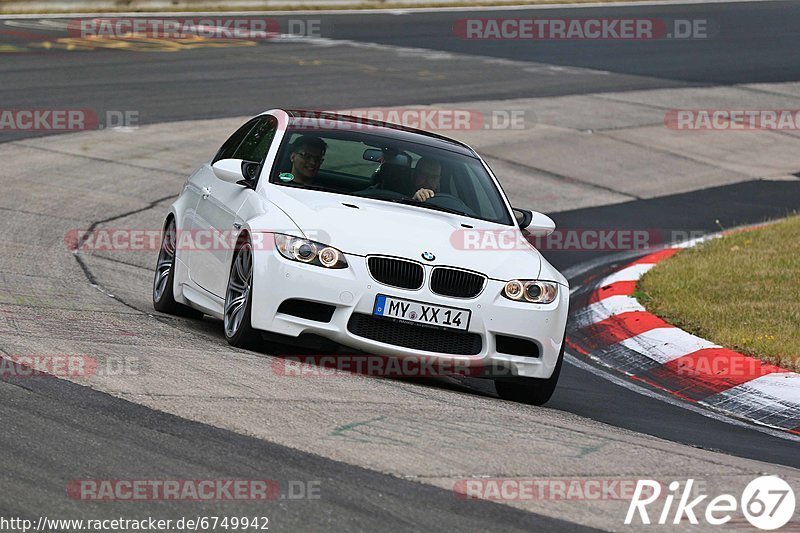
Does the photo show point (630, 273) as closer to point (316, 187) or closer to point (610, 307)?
point (610, 307)

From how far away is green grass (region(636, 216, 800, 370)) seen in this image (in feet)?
31.8

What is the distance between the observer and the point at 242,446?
5.66m

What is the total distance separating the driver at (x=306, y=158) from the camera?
28.6 feet

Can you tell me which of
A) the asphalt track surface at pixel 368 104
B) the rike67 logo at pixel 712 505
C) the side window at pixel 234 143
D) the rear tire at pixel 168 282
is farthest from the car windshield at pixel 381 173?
the rike67 logo at pixel 712 505

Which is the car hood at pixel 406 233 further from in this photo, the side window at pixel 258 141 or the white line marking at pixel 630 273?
the white line marking at pixel 630 273

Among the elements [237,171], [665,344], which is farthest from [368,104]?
[237,171]

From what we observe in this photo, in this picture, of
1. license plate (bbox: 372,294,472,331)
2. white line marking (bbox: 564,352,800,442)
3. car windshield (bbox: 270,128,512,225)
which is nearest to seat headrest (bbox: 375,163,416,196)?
car windshield (bbox: 270,128,512,225)

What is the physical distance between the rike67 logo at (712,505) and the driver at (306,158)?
363cm

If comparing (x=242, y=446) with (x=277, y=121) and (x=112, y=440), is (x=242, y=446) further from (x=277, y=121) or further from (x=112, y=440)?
(x=277, y=121)

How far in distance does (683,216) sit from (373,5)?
20.3 meters

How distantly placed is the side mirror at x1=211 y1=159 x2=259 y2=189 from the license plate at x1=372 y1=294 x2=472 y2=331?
155cm

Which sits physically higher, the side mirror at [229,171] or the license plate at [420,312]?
the side mirror at [229,171]

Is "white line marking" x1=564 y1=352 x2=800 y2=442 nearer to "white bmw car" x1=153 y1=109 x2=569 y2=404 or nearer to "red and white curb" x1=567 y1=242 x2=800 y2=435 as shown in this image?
"red and white curb" x1=567 y1=242 x2=800 y2=435

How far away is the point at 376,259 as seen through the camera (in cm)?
761
